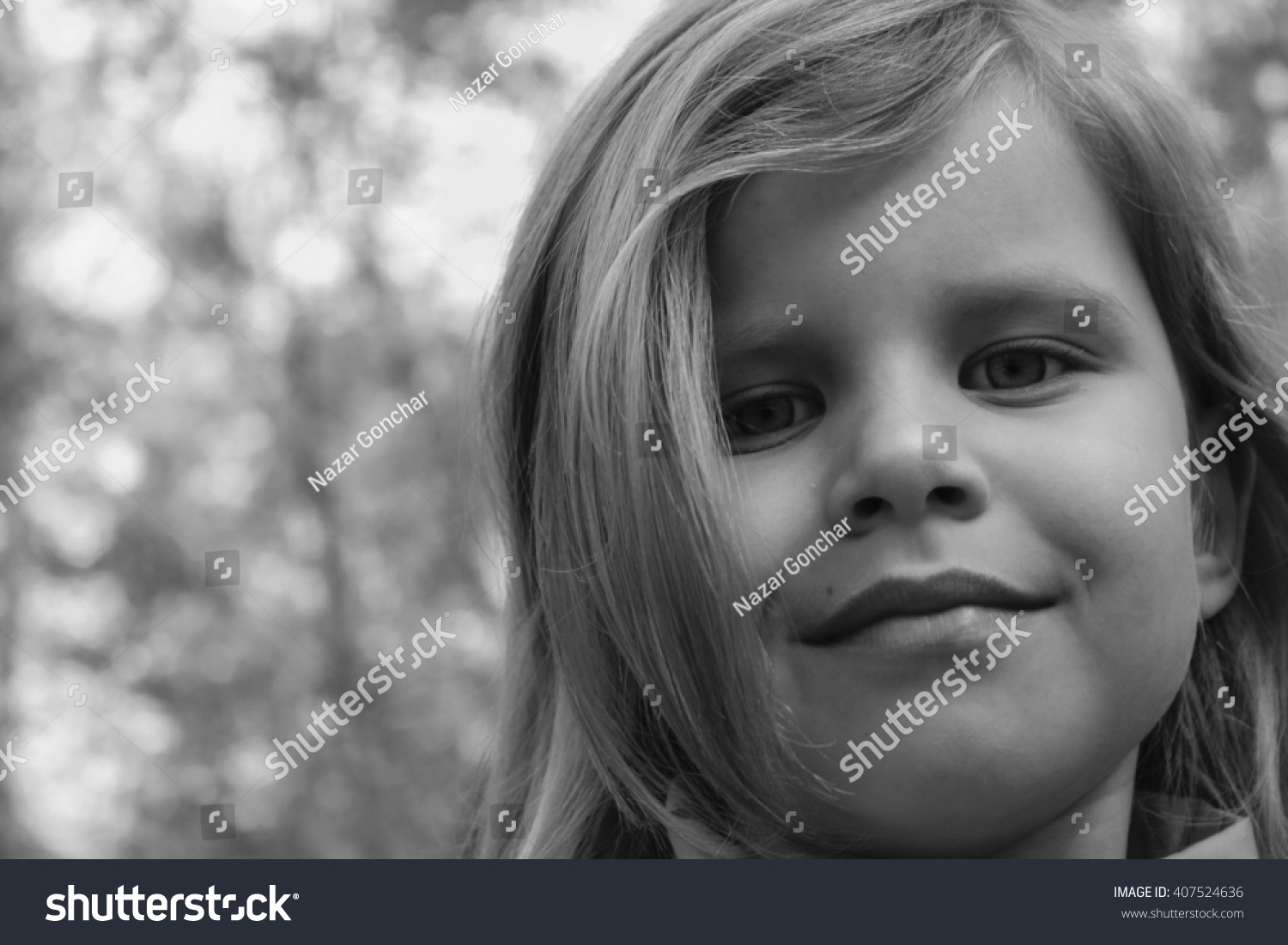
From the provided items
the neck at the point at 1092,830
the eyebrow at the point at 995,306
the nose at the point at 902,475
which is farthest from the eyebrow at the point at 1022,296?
the neck at the point at 1092,830

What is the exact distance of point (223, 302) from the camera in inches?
143

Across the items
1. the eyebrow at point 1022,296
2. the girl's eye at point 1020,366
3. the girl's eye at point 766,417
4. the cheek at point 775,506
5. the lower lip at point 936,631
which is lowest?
the lower lip at point 936,631

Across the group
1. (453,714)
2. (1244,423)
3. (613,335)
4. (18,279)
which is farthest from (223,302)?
(1244,423)

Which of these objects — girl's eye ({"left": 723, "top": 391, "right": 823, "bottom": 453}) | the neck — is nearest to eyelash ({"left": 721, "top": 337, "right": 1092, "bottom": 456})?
girl's eye ({"left": 723, "top": 391, "right": 823, "bottom": 453})

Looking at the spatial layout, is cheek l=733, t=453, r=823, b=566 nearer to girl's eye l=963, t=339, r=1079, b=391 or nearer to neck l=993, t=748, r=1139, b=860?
girl's eye l=963, t=339, r=1079, b=391

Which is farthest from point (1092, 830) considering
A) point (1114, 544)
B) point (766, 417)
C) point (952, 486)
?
point (766, 417)

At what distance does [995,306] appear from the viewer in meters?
1.15

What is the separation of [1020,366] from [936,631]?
0.86 ft

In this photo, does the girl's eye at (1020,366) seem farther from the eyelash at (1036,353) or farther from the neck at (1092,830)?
the neck at (1092,830)

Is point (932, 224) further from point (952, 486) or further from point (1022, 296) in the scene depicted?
point (952, 486)

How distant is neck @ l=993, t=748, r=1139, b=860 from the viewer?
122cm

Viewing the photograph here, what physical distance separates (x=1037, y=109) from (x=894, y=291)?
11.2 inches

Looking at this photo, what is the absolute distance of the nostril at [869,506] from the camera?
1.10 m
